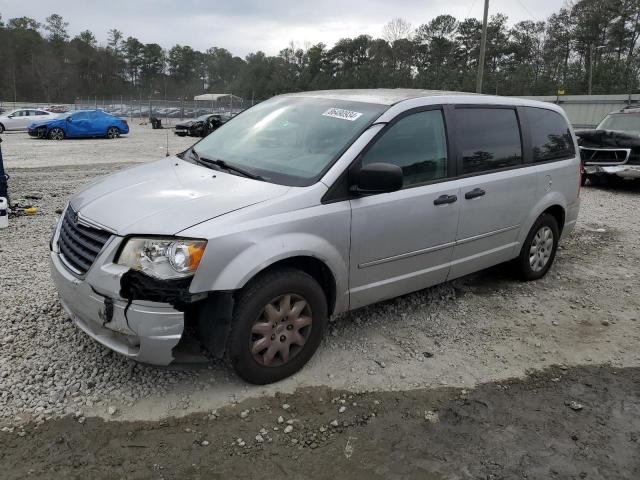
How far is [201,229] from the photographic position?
116 inches

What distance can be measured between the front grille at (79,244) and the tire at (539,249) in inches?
152

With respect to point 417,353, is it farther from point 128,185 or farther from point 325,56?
point 325,56

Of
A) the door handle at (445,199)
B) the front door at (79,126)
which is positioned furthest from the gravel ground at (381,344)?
the front door at (79,126)

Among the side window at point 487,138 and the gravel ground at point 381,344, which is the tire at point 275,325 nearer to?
the gravel ground at point 381,344

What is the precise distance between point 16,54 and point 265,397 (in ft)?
321

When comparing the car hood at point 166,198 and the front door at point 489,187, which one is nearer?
the car hood at point 166,198

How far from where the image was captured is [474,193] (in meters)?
4.30

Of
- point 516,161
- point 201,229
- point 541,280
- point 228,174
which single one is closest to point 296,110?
point 228,174

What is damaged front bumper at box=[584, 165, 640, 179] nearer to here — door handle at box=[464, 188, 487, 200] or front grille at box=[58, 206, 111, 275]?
door handle at box=[464, 188, 487, 200]

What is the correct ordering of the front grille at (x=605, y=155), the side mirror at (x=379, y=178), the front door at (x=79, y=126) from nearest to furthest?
the side mirror at (x=379, y=178), the front grille at (x=605, y=155), the front door at (x=79, y=126)

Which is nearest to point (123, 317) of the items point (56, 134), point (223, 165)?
point (223, 165)

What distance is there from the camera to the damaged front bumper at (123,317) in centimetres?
292

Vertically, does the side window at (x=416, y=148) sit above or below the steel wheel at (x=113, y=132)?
above

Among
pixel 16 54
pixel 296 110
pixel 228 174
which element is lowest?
pixel 228 174
